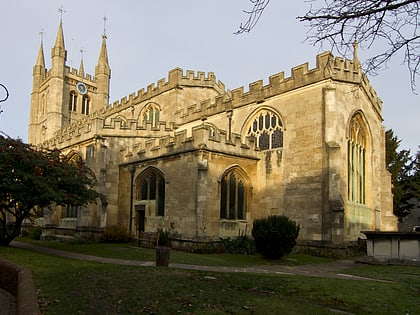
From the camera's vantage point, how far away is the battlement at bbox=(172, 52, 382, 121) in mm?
19016

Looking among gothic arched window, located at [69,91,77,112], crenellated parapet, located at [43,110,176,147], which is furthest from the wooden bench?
gothic arched window, located at [69,91,77,112]

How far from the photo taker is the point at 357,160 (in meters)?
21.0

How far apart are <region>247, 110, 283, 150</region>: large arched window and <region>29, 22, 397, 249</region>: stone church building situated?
6 centimetres

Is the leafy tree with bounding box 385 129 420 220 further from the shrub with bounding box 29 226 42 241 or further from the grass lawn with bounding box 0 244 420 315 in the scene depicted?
the shrub with bounding box 29 226 42 241

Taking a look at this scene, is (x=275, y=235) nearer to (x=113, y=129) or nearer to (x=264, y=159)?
(x=264, y=159)

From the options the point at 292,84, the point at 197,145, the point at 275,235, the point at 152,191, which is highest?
the point at 292,84

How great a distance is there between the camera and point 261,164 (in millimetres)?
21156

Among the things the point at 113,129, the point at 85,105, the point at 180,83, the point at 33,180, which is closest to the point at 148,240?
the point at 33,180

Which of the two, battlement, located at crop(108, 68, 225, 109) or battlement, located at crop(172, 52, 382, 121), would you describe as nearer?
battlement, located at crop(172, 52, 382, 121)

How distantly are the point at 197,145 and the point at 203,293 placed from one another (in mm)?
11479

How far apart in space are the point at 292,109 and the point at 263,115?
2.14 metres

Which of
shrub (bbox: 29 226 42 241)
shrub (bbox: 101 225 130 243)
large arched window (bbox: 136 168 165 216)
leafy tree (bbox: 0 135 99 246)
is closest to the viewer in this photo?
leafy tree (bbox: 0 135 99 246)

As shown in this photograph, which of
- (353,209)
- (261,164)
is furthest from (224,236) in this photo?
(353,209)

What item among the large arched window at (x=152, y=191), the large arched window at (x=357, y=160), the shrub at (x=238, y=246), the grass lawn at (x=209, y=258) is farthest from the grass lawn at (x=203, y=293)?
the large arched window at (x=152, y=191)
